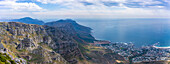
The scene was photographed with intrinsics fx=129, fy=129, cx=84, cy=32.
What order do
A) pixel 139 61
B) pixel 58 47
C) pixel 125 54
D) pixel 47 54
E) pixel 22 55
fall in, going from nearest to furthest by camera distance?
pixel 22 55 → pixel 47 54 → pixel 58 47 → pixel 139 61 → pixel 125 54

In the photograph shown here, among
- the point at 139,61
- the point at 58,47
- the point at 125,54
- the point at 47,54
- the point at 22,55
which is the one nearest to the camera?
the point at 22,55

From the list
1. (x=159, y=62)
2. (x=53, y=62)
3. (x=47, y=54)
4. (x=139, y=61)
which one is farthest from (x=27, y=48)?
(x=159, y=62)

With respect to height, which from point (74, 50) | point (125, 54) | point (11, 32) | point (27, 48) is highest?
point (11, 32)

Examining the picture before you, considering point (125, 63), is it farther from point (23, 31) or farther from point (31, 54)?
point (23, 31)

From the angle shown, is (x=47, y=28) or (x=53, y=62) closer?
(x=53, y=62)

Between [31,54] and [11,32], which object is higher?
[11,32]

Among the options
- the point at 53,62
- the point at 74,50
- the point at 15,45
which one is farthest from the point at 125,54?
the point at 15,45

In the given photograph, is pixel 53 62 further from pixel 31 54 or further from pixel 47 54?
pixel 31 54
